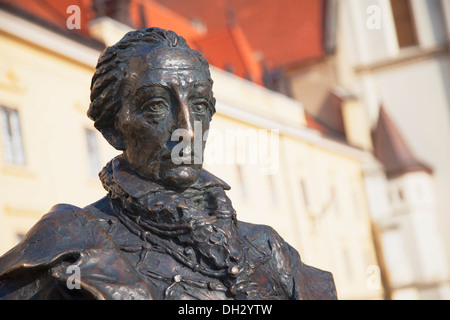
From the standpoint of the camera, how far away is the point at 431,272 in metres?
35.3

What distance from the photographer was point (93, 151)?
17.2 meters

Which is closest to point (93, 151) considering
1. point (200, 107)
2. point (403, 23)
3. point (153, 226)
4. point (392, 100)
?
point (200, 107)

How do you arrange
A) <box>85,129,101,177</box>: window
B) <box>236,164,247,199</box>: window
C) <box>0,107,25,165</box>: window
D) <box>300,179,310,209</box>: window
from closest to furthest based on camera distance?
<box>0,107,25,165</box>: window, <box>85,129,101,177</box>: window, <box>236,164,247,199</box>: window, <box>300,179,310,209</box>: window

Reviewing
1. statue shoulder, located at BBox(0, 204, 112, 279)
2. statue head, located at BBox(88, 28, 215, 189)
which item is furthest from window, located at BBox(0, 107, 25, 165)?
statue shoulder, located at BBox(0, 204, 112, 279)

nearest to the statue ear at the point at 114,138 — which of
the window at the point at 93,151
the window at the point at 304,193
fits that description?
the window at the point at 93,151

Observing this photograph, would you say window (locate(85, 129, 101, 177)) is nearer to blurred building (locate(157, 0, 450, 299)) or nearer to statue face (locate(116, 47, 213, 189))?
statue face (locate(116, 47, 213, 189))

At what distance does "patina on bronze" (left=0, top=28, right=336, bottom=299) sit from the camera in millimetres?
2098

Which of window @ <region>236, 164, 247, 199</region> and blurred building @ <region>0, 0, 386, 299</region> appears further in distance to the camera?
window @ <region>236, 164, 247, 199</region>

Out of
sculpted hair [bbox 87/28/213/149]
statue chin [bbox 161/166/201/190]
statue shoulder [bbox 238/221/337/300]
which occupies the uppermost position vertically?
sculpted hair [bbox 87/28/213/149]

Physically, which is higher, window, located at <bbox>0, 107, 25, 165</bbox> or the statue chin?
window, located at <bbox>0, 107, 25, 165</bbox>

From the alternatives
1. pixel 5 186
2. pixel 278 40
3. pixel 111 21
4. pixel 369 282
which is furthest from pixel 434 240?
pixel 5 186

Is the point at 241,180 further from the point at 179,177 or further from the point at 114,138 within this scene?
the point at 179,177

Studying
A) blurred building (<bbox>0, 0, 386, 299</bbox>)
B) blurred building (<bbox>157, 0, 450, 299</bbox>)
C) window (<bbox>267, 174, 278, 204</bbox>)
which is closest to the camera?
blurred building (<bbox>0, 0, 386, 299</bbox>)

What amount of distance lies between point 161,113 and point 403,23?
39267 mm
